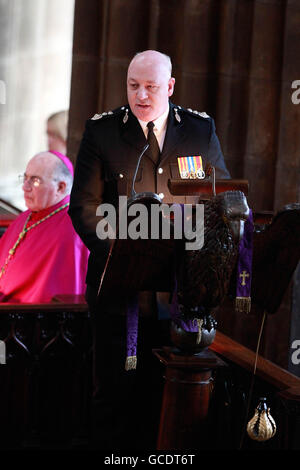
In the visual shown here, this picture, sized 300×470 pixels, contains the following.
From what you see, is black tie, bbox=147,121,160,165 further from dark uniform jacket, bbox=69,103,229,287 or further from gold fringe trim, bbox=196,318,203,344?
gold fringe trim, bbox=196,318,203,344

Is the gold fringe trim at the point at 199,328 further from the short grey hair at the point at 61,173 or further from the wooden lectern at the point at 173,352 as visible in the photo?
the short grey hair at the point at 61,173

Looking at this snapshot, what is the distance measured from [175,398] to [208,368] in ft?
0.54

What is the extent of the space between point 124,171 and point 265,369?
3.87 ft

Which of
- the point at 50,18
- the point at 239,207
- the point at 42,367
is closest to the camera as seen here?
the point at 239,207

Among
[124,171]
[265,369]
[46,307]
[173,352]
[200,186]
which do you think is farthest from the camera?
[46,307]

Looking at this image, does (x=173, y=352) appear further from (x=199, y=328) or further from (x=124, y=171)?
(x=124, y=171)

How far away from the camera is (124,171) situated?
3.24m

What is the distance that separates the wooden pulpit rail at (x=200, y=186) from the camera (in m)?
2.66

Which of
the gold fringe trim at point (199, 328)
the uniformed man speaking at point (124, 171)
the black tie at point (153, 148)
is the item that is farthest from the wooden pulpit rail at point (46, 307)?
the gold fringe trim at point (199, 328)

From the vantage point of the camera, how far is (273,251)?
2748mm

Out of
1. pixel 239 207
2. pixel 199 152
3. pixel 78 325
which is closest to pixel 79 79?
pixel 78 325

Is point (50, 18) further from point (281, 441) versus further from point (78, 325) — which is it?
point (281, 441)

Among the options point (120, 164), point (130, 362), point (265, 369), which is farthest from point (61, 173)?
point (130, 362)

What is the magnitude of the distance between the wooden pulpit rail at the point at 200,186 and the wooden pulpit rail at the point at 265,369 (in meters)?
1.02
